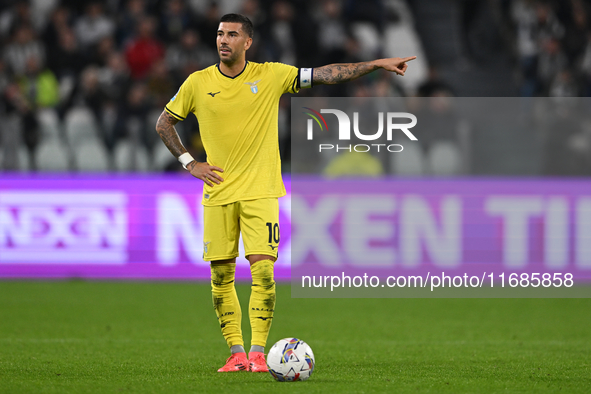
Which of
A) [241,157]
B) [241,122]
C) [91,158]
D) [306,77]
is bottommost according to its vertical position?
[91,158]

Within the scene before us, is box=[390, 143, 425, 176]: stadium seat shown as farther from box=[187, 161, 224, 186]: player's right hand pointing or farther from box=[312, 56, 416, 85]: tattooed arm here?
box=[187, 161, 224, 186]: player's right hand pointing

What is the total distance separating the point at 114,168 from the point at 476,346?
21.0 feet

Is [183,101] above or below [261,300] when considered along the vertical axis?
above

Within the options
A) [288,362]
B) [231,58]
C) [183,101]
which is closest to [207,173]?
[183,101]

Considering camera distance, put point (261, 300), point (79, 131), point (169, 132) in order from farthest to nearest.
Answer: point (79, 131)
point (169, 132)
point (261, 300)

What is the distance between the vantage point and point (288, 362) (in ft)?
16.7

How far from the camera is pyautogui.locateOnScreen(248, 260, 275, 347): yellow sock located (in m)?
5.50

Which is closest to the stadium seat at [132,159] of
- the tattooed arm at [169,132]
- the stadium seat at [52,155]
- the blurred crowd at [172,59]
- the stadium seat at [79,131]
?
the blurred crowd at [172,59]

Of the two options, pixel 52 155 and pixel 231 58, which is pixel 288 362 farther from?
pixel 52 155

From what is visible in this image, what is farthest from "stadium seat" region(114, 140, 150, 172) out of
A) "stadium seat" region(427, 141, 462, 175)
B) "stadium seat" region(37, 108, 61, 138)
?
"stadium seat" region(427, 141, 462, 175)

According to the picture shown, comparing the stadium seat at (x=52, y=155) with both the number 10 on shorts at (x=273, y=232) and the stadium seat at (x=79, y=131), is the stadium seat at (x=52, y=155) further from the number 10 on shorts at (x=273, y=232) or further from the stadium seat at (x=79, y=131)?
the number 10 on shorts at (x=273, y=232)

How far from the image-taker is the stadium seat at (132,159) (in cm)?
1157

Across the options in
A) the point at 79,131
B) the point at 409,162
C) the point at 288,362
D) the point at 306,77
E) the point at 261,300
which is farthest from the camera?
the point at 79,131

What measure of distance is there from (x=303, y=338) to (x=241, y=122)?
2521 millimetres
